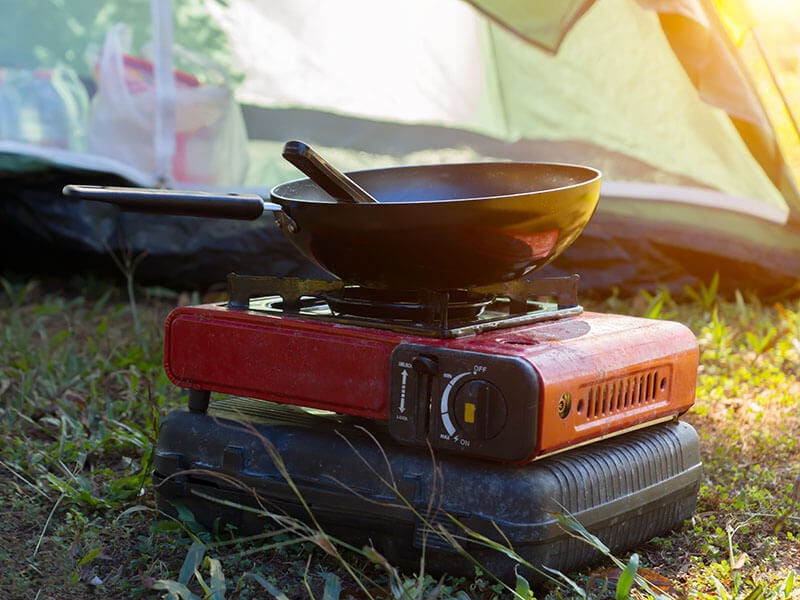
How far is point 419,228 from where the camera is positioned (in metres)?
1.52

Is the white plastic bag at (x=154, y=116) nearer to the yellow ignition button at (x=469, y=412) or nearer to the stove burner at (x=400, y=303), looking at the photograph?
the stove burner at (x=400, y=303)

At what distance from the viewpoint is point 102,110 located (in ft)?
11.4

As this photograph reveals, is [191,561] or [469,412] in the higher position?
[469,412]

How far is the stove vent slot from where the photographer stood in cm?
153

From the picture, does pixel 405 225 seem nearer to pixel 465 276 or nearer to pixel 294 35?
pixel 465 276

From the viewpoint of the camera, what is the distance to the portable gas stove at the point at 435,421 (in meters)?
1.46

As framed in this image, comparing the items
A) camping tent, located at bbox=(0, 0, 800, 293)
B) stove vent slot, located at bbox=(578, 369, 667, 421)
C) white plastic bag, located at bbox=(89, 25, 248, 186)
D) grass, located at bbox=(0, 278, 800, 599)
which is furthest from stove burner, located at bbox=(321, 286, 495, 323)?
white plastic bag, located at bbox=(89, 25, 248, 186)

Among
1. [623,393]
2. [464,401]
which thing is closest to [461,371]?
[464,401]

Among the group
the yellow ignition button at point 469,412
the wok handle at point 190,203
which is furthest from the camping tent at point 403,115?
the yellow ignition button at point 469,412

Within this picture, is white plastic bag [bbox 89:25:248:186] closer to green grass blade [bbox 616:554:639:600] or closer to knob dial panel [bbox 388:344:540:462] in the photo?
knob dial panel [bbox 388:344:540:462]

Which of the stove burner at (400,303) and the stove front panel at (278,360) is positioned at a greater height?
the stove burner at (400,303)

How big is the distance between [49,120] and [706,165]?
6.95 feet

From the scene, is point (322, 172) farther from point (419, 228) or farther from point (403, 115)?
point (403, 115)

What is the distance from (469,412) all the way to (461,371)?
0.06m
